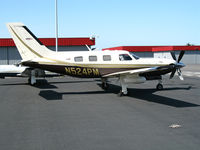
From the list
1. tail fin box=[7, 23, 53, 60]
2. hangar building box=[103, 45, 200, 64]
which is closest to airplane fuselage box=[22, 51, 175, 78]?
tail fin box=[7, 23, 53, 60]

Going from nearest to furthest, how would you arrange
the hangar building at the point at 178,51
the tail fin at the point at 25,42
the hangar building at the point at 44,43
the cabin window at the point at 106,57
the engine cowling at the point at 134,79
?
the engine cowling at the point at 134,79 → the tail fin at the point at 25,42 → the cabin window at the point at 106,57 → the hangar building at the point at 44,43 → the hangar building at the point at 178,51

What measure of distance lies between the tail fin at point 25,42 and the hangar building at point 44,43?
2794 cm

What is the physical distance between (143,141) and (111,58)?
917cm

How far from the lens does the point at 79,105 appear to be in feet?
40.0

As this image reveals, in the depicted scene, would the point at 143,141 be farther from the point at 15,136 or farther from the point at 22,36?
the point at 22,36

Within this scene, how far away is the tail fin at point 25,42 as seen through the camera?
14.9 m

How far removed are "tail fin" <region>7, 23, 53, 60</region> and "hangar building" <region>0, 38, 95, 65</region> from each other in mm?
27936

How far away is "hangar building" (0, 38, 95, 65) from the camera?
1650 inches

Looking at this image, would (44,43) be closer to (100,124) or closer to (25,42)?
(25,42)

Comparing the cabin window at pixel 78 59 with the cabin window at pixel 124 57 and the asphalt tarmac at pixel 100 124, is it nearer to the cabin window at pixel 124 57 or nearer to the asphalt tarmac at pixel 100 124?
the cabin window at pixel 124 57

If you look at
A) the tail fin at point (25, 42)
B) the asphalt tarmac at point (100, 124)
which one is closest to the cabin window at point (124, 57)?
the asphalt tarmac at point (100, 124)

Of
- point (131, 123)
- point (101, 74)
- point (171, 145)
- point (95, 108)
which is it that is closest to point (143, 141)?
point (171, 145)

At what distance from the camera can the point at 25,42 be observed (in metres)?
Answer: 15.0

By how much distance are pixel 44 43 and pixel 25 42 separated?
93.7 feet
